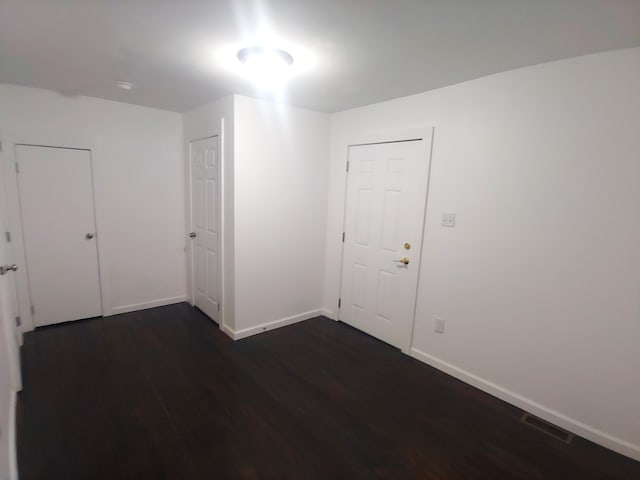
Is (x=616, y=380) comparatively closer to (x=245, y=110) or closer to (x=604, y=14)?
(x=604, y=14)

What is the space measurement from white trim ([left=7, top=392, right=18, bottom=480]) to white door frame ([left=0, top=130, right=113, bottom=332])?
1304 millimetres

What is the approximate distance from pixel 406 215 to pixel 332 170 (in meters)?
1.10

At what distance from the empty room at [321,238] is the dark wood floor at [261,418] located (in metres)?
0.02

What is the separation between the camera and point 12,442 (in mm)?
1717

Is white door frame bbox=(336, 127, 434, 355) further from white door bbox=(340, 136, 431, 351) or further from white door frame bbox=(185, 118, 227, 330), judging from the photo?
white door frame bbox=(185, 118, 227, 330)

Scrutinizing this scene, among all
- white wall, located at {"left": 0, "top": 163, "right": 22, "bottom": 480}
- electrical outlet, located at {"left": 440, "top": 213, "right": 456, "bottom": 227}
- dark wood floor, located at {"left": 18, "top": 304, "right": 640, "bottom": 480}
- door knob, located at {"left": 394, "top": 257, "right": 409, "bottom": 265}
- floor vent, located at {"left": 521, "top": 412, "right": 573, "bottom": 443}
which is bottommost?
dark wood floor, located at {"left": 18, "top": 304, "right": 640, "bottom": 480}

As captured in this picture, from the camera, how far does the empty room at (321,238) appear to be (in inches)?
67.3

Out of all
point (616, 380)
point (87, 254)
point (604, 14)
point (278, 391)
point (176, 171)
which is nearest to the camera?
point (604, 14)

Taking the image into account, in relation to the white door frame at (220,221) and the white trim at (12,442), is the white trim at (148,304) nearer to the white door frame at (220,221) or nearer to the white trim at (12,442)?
the white door frame at (220,221)

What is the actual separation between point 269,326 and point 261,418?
1300 millimetres

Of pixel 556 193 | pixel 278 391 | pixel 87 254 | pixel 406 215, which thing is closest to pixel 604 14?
pixel 556 193

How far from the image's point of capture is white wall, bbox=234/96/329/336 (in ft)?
9.69

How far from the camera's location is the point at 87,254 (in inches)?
130

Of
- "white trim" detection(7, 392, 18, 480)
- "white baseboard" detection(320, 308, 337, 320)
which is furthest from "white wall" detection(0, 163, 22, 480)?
"white baseboard" detection(320, 308, 337, 320)
